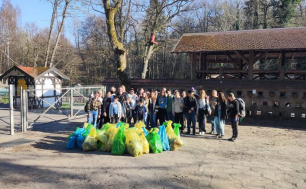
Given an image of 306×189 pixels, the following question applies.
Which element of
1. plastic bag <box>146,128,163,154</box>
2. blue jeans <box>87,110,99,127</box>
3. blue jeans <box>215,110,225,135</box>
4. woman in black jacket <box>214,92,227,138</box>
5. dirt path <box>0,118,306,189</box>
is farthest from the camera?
blue jeans <box>87,110,99,127</box>

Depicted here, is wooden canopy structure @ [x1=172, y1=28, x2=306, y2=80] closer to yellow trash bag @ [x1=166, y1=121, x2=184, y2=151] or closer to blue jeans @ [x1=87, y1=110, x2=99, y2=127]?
blue jeans @ [x1=87, y1=110, x2=99, y2=127]

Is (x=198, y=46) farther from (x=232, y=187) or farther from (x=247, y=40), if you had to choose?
(x=232, y=187)

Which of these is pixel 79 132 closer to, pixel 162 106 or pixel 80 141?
pixel 80 141

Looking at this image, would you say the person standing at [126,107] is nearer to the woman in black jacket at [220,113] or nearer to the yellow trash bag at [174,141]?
the yellow trash bag at [174,141]

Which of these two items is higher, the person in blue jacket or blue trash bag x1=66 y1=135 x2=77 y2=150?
the person in blue jacket

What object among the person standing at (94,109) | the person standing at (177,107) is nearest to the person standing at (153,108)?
the person standing at (177,107)

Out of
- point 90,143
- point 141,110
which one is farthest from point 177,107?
point 90,143

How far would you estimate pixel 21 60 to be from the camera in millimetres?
36906

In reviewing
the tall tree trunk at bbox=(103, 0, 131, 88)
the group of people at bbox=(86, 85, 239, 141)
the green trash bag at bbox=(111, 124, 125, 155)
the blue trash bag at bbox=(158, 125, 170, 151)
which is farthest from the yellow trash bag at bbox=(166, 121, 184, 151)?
the tall tree trunk at bbox=(103, 0, 131, 88)

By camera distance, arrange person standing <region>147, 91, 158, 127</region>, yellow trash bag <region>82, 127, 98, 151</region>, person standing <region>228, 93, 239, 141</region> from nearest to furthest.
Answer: yellow trash bag <region>82, 127, 98, 151</region>
person standing <region>228, 93, 239, 141</region>
person standing <region>147, 91, 158, 127</region>

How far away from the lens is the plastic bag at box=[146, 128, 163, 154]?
7.10 metres

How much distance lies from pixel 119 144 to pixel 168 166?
1597 millimetres

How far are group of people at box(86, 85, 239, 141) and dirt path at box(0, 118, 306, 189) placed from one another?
110cm

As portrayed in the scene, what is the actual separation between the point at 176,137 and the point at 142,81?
7.89m
